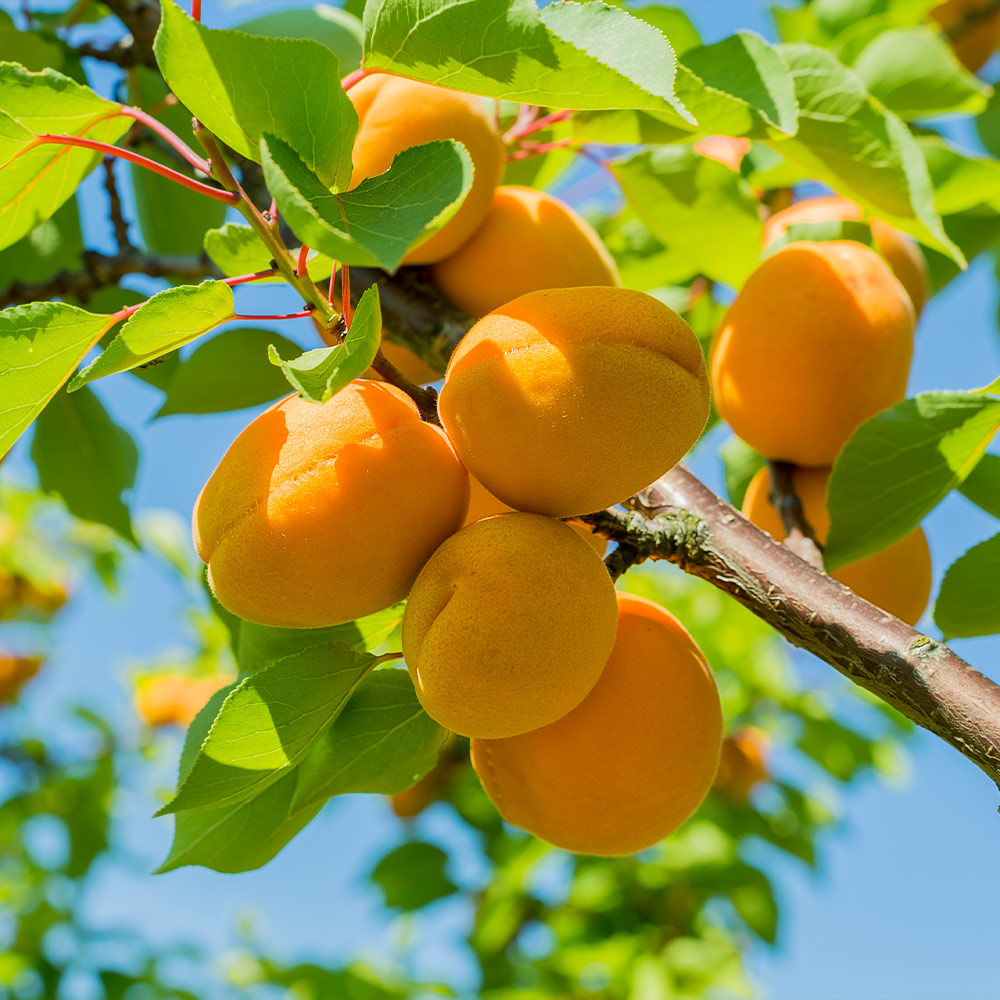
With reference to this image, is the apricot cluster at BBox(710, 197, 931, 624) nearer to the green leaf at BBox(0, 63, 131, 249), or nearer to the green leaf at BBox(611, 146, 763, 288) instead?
the green leaf at BBox(611, 146, 763, 288)

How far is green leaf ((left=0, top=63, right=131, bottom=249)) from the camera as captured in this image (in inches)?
27.3

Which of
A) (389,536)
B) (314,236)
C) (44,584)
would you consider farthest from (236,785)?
→ (44,584)

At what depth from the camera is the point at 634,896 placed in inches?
84.3

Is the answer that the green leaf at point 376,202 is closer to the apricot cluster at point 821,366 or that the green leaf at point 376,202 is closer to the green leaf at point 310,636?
the green leaf at point 310,636

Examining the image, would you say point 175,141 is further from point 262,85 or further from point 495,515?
point 495,515

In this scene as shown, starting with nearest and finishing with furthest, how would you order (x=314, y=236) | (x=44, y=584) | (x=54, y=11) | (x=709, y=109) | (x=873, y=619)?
(x=314, y=236) < (x=873, y=619) < (x=709, y=109) < (x=54, y=11) < (x=44, y=584)

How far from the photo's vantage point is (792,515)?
1.01 metres

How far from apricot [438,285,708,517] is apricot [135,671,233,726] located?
2080mm

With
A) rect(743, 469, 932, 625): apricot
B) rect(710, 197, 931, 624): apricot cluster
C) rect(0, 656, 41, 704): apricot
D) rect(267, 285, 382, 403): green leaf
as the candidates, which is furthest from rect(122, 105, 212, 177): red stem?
rect(0, 656, 41, 704): apricot

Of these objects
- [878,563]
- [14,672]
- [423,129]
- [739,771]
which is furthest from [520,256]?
[14,672]

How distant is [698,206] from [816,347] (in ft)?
0.84

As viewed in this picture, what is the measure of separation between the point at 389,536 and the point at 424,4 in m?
0.34

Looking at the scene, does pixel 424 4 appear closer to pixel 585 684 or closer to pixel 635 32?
pixel 635 32

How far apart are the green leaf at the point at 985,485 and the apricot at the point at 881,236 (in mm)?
353
